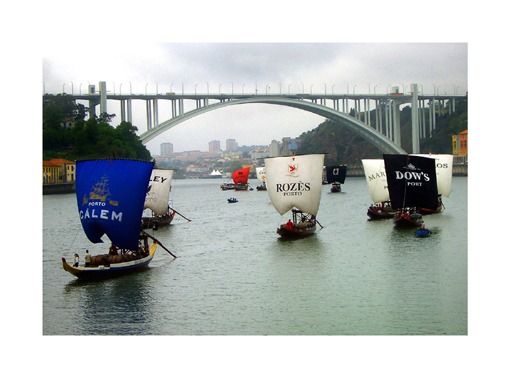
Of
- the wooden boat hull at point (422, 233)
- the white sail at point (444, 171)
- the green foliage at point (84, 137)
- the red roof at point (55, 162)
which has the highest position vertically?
the green foliage at point (84, 137)

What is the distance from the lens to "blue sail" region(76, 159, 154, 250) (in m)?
12.0

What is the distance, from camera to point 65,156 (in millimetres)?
29125

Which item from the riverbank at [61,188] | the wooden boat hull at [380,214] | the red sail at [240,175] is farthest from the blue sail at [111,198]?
the red sail at [240,175]

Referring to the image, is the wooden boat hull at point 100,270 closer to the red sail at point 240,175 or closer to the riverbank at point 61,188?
the riverbank at point 61,188

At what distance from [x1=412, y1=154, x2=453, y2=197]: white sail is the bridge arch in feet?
18.1

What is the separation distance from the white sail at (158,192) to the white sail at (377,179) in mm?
6260

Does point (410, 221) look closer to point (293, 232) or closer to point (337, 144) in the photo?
point (293, 232)

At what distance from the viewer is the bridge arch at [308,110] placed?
31.0 meters

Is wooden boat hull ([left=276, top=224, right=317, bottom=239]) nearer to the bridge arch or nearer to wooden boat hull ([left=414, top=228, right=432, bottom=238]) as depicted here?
wooden boat hull ([left=414, top=228, right=432, bottom=238])

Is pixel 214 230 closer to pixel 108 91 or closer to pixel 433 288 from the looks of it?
pixel 108 91

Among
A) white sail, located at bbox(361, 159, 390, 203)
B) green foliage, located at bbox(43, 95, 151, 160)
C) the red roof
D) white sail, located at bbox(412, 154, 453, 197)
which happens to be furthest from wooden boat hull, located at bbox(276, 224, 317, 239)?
the red roof

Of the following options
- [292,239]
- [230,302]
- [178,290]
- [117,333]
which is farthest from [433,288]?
[292,239]

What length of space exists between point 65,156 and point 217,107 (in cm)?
706

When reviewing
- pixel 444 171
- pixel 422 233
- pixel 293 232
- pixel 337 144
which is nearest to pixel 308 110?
pixel 337 144
